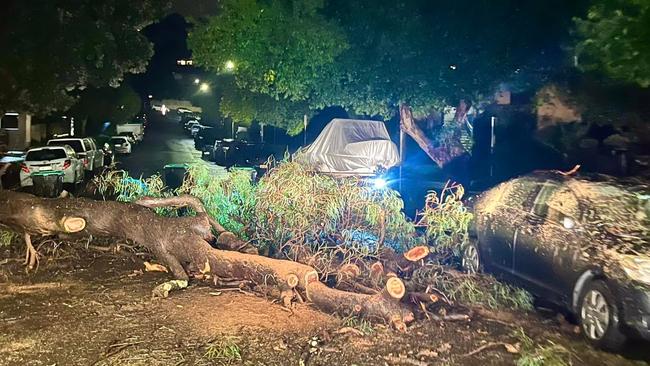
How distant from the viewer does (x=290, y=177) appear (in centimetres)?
853

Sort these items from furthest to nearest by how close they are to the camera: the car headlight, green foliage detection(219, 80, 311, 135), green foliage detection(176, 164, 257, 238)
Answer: green foliage detection(219, 80, 311, 135), green foliage detection(176, 164, 257, 238), the car headlight

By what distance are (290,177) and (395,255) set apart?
1.89 metres

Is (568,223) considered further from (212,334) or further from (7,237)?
(7,237)

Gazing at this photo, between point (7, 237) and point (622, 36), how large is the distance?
10.0m

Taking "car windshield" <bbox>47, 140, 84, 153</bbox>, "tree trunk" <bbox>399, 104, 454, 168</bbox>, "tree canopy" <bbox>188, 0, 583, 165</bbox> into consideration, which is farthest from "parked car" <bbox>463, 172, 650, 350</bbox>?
"car windshield" <bbox>47, 140, 84, 153</bbox>

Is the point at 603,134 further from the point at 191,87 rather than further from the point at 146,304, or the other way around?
the point at 191,87

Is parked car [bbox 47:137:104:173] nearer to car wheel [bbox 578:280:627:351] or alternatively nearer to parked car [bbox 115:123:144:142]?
car wheel [bbox 578:280:627:351]

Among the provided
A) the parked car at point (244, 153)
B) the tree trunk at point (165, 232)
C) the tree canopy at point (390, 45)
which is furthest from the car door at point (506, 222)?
the parked car at point (244, 153)

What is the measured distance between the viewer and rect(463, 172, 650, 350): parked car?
570 centimetres

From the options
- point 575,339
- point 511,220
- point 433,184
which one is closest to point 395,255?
point 511,220

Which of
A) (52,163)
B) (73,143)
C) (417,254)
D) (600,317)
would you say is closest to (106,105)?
(73,143)

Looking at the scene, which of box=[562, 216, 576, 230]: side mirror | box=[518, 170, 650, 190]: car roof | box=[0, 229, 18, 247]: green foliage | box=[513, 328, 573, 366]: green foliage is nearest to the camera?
box=[513, 328, 573, 366]: green foliage

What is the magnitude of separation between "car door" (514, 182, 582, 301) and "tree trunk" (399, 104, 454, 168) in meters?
10.7

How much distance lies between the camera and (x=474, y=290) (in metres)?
7.04
